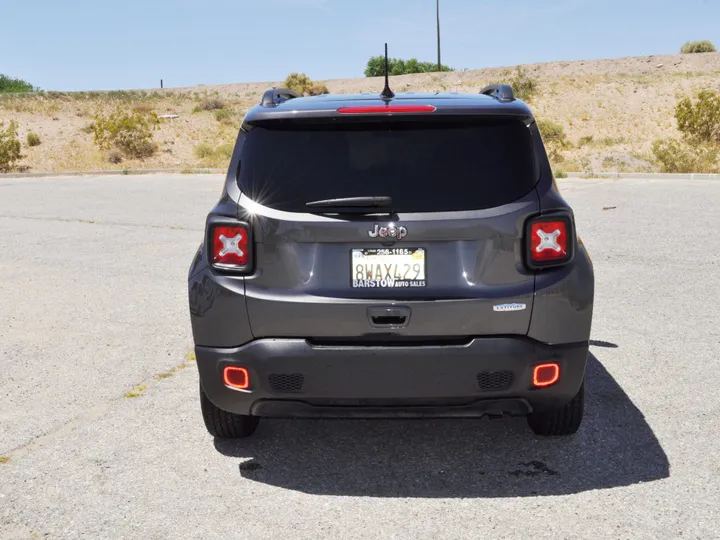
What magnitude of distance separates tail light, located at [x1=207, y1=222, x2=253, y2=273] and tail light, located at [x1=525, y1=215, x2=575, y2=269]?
49.9 inches

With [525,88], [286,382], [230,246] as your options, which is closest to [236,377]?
[286,382]

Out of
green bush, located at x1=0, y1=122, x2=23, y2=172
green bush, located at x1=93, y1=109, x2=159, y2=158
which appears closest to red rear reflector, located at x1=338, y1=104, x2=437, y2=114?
green bush, located at x1=0, y1=122, x2=23, y2=172

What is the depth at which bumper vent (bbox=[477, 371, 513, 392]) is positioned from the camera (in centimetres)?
359

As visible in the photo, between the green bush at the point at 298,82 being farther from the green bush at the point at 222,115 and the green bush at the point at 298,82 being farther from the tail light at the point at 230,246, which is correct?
the tail light at the point at 230,246

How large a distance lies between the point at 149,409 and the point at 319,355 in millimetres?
1884

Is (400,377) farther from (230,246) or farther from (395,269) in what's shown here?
(230,246)

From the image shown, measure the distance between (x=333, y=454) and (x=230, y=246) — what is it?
1.29 m

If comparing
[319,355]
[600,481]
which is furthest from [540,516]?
[319,355]

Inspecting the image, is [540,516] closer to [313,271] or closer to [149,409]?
[313,271]

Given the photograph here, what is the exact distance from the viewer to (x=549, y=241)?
12.0 feet

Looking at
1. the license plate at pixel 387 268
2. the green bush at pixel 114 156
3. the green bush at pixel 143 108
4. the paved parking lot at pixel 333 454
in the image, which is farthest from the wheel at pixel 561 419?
the green bush at pixel 143 108

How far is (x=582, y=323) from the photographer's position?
3.75 meters

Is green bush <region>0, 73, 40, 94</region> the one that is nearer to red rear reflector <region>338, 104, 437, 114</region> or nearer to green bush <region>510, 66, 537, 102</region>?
green bush <region>510, 66, 537, 102</region>

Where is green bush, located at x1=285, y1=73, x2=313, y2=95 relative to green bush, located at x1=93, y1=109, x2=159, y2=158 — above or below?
above
